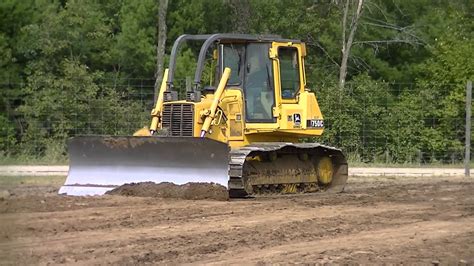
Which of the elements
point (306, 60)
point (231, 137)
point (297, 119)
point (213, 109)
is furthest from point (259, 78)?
point (306, 60)

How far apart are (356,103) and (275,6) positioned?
10.7 meters

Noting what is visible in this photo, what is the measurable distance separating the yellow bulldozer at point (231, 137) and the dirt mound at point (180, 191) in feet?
0.54

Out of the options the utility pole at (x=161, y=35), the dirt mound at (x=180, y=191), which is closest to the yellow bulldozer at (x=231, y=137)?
the dirt mound at (x=180, y=191)

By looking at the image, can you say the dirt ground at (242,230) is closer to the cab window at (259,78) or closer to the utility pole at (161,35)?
the cab window at (259,78)

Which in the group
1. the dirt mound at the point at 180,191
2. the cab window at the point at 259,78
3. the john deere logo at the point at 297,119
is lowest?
the dirt mound at the point at 180,191

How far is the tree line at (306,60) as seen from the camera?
23.9 metres

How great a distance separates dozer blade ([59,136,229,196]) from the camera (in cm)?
1292

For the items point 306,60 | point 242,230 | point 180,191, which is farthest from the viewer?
point 306,60

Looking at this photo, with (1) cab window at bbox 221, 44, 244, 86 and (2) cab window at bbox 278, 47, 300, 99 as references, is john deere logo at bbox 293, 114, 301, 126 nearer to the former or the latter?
(2) cab window at bbox 278, 47, 300, 99

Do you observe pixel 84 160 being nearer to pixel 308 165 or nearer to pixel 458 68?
pixel 308 165

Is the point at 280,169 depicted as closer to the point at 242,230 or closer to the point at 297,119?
the point at 297,119

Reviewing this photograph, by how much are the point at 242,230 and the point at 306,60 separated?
984 inches

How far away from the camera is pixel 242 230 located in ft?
31.1

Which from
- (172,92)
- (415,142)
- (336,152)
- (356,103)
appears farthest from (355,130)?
(172,92)
